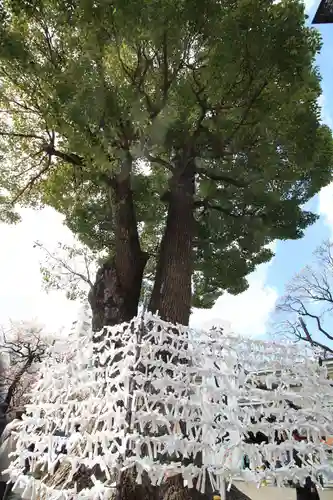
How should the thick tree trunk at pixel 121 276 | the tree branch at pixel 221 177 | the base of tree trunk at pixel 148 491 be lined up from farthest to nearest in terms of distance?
the tree branch at pixel 221 177, the thick tree trunk at pixel 121 276, the base of tree trunk at pixel 148 491

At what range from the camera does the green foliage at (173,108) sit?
Result: 373cm

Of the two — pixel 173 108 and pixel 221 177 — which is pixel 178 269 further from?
pixel 173 108

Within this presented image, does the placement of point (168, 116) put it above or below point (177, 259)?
above

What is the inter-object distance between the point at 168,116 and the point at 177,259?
1510mm

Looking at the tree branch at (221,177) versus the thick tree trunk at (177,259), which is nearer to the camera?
the thick tree trunk at (177,259)

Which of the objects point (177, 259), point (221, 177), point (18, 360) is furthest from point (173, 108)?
point (18, 360)

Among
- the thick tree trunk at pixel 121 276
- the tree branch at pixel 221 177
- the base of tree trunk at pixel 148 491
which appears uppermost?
the tree branch at pixel 221 177

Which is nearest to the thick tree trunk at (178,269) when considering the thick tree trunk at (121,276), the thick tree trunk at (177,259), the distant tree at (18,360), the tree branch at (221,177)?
the thick tree trunk at (177,259)

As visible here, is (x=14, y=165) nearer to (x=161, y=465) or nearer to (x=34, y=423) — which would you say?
(x=34, y=423)

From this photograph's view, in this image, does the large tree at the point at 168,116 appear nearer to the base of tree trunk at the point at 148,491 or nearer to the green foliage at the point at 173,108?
the green foliage at the point at 173,108

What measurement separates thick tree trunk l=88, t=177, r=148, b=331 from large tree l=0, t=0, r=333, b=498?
13 millimetres

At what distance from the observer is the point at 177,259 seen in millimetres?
3979

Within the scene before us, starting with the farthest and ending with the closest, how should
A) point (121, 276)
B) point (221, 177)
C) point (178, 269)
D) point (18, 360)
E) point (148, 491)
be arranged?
point (18, 360) → point (221, 177) → point (121, 276) → point (178, 269) → point (148, 491)

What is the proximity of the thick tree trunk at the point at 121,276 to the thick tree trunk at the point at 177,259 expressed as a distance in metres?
0.28
